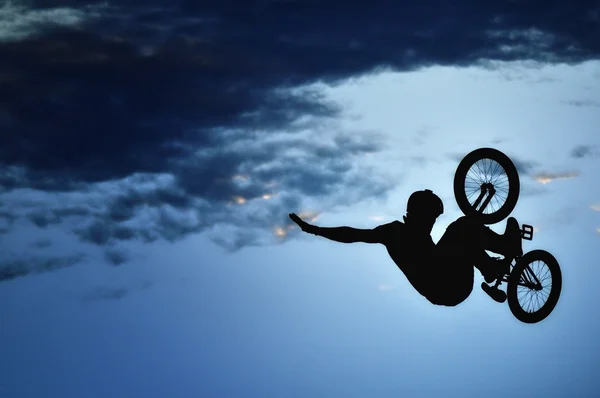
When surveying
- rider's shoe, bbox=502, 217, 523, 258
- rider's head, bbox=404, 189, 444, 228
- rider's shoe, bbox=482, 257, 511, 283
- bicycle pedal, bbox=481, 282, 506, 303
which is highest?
rider's head, bbox=404, 189, 444, 228

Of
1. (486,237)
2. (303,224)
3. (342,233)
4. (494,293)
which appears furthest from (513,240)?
(303,224)

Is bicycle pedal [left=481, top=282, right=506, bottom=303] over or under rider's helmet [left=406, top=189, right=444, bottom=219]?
under

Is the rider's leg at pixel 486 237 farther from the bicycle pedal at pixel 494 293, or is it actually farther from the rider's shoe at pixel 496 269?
the bicycle pedal at pixel 494 293

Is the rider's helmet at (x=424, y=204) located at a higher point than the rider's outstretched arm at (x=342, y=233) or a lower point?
higher

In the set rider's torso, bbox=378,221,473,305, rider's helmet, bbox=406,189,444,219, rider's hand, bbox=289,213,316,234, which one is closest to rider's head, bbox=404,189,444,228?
rider's helmet, bbox=406,189,444,219

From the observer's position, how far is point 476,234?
16703mm

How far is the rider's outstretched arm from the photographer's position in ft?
49.6

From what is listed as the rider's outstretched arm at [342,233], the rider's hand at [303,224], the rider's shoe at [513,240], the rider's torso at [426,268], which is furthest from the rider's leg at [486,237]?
the rider's hand at [303,224]

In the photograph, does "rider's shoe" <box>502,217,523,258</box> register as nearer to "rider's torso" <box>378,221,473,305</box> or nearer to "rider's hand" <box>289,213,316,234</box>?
"rider's torso" <box>378,221,473,305</box>

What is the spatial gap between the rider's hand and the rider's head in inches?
92.2

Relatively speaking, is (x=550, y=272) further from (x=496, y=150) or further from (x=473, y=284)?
(x=496, y=150)

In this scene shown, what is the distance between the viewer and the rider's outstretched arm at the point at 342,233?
15117mm

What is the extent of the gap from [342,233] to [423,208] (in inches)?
76.1

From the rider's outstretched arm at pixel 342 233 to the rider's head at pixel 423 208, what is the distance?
2.79 feet
